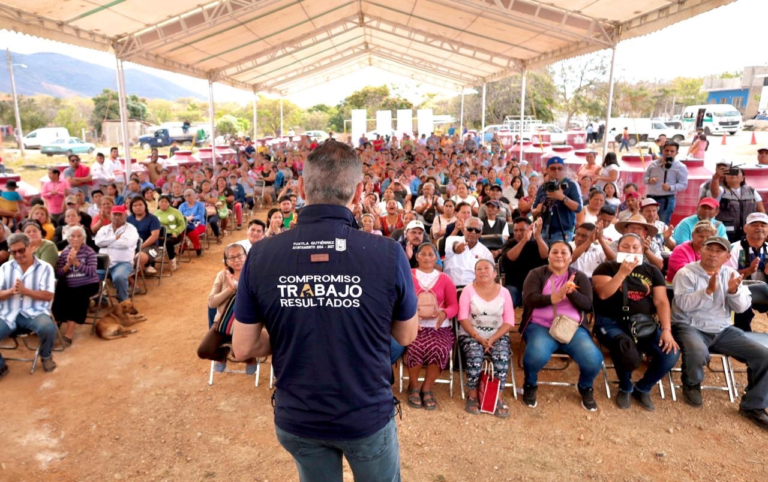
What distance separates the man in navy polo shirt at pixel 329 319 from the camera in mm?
1360

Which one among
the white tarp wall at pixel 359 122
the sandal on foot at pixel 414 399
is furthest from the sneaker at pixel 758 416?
the white tarp wall at pixel 359 122

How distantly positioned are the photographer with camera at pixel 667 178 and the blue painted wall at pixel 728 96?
44.8 m

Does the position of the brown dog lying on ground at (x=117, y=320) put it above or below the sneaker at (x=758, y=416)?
above

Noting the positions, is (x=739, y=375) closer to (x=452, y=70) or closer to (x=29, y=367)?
(x=29, y=367)

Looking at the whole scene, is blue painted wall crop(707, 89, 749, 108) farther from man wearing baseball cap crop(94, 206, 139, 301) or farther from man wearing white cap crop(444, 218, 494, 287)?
A: man wearing baseball cap crop(94, 206, 139, 301)

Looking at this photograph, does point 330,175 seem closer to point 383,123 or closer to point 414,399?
point 414,399

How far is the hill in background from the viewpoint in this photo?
465 ft

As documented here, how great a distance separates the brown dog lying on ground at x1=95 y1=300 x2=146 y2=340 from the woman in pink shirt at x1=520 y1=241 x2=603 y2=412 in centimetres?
403

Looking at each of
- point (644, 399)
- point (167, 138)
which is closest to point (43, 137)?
point (167, 138)

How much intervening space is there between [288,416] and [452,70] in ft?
64.4

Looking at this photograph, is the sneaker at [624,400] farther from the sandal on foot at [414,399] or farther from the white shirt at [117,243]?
the white shirt at [117,243]

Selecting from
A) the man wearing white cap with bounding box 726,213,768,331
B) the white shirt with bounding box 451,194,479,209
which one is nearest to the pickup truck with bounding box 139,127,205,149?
the white shirt with bounding box 451,194,479,209

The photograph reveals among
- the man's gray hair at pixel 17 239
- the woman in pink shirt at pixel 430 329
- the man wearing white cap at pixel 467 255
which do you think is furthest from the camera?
the man wearing white cap at pixel 467 255

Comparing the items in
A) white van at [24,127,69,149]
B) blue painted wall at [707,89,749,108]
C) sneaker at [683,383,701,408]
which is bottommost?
sneaker at [683,383,701,408]
